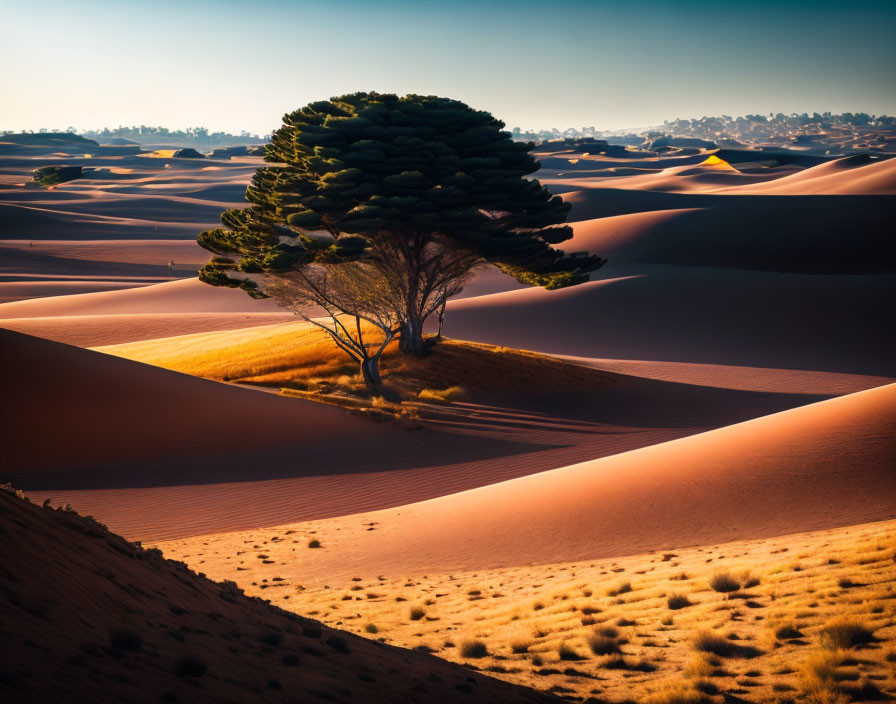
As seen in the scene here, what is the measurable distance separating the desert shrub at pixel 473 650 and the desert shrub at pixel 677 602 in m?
2.25

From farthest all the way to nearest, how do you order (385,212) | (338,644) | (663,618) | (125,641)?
1. (385,212)
2. (663,618)
3. (338,644)
4. (125,641)

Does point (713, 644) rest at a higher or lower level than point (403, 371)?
higher

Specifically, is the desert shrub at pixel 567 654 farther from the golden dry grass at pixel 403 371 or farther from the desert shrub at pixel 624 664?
the golden dry grass at pixel 403 371

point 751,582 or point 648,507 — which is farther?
point 648,507

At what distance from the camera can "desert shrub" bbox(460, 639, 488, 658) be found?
26.6 feet

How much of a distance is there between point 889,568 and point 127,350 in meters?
31.7

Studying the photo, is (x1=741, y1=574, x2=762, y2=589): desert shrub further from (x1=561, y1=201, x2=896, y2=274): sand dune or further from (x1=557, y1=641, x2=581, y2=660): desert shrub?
(x1=561, y1=201, x2=896, y2=274): sand dune

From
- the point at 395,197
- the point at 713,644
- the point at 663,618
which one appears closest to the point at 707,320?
the point at 395,197

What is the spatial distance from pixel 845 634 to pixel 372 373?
18456 millimetres

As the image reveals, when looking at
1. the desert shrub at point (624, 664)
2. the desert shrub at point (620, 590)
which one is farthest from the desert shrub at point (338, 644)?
the desert shrub at point (620, 590)

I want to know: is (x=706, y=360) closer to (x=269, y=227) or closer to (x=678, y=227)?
(x=269, y=227)

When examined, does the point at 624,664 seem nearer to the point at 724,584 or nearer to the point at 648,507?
the point at 724,584

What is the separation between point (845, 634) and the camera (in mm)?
7180

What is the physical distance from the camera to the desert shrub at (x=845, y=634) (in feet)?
23.3
